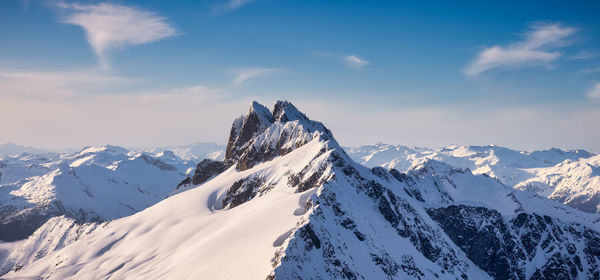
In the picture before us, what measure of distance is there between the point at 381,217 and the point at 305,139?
57.7 meters

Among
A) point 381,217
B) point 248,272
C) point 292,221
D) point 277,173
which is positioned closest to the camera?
point 248,272

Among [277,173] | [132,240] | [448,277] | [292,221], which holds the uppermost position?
[277,173]

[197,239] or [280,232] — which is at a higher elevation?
[280,232]

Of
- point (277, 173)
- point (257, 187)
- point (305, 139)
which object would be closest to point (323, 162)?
point (277, 173)

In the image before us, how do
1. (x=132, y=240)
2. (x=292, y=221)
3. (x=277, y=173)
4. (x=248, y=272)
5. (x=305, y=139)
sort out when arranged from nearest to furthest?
(x=248, y=272) → (x=292, y=221) → (x=277, y=173) → (x=132, y=240) → (x=305, y=139)

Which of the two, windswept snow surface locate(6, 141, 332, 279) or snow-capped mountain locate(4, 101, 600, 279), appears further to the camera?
windswept snow surface locate(6, 141, 332, 279)

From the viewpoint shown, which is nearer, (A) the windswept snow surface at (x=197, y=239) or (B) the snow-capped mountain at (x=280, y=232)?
(B) the snow-capped mountain at (x=280, y=232)

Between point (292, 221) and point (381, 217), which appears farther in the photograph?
point (381, 217)

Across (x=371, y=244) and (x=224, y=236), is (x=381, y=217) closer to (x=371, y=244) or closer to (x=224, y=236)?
(x=371, y=244)

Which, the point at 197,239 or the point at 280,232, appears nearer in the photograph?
the point at 280,232

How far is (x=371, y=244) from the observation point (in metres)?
109

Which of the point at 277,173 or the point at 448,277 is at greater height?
the point at 277,173

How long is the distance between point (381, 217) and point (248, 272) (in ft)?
208

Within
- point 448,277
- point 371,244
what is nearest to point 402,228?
point 448,277
